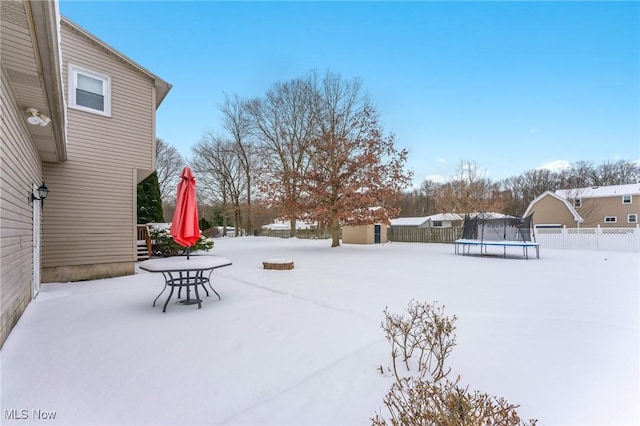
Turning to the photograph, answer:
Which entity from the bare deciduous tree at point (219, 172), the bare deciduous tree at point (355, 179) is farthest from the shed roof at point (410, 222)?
the bare deciduous tree at point (355, 179)

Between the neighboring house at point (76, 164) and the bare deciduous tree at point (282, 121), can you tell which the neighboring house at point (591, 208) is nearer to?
the bare deciduous tree at point (282, 121)

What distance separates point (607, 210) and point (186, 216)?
32974 millimetres

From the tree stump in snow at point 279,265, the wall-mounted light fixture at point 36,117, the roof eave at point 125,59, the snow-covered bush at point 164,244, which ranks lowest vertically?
the tree stump in snow at point 279,265

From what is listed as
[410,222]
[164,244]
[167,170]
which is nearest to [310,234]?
[164,244]

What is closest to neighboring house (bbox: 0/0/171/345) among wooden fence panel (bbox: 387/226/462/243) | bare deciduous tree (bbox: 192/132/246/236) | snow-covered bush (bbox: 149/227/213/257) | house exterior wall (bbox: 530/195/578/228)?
snow-covered bush (bbox: 149/227/213/257)

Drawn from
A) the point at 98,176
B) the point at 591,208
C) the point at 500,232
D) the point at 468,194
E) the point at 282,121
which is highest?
the point at 282,121

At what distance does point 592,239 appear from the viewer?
13.3 meters

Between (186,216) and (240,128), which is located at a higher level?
(240,128)

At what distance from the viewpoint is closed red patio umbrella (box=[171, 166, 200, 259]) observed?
14.9 ft

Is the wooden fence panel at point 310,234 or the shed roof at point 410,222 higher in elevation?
the shed roof at point 410,222

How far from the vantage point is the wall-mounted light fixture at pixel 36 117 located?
375 cm

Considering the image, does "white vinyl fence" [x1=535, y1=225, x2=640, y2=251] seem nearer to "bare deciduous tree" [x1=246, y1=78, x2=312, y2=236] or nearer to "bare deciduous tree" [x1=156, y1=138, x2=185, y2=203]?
"bare deciduous tree" [x1=246, y1=78, x2=312, y2=236]

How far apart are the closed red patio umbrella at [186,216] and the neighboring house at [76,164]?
177cm

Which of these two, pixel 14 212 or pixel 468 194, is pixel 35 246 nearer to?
pixel 14 212
